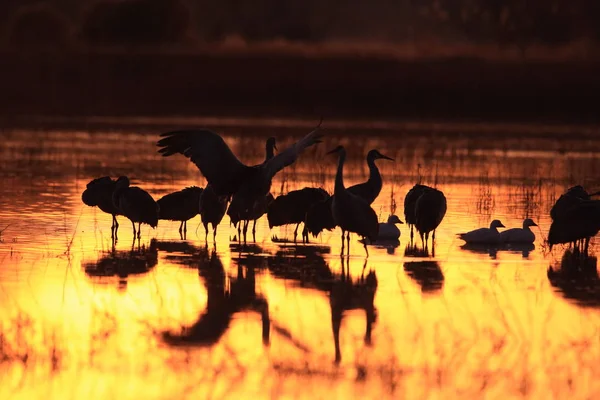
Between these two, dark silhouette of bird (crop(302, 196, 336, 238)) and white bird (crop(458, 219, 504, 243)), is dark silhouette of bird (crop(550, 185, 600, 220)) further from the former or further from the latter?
dark silhouette of bird (crop(302, 196, 336, 238))

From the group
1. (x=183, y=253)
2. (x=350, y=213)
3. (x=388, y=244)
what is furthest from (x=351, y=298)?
(x=388, y=244)

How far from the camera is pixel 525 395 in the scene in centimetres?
1067

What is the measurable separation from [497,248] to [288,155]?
2.53m

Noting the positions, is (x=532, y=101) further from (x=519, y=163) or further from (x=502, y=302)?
(x=502, y=302)

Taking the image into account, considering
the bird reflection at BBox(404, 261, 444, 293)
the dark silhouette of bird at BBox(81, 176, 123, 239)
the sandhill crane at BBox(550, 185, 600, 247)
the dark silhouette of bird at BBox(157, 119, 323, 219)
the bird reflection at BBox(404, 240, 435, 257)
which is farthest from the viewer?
the dark silhouette of bird at BBox(81, 176, 123, 239)

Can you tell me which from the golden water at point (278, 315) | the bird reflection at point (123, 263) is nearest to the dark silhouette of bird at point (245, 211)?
the golden water at point (278, 315)

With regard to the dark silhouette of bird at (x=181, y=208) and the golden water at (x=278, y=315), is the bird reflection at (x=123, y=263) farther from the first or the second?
the dark silhouette of bird at (x=181, y=208)

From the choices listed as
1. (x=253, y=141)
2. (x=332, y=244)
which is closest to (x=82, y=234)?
(x=332, y=244)

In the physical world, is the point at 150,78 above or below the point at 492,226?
above

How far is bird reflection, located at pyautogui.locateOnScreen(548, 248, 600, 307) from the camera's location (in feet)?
47.5

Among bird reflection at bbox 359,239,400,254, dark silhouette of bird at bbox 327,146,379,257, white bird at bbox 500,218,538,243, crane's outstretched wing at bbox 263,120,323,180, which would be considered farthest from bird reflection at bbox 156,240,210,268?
white bird at bbox 500,218,538,243

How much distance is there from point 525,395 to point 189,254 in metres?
6.80

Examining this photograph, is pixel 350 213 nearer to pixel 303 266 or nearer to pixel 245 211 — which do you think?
pixel 303 266

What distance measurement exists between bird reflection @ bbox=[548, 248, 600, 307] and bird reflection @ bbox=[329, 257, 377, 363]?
1.73 meters
